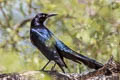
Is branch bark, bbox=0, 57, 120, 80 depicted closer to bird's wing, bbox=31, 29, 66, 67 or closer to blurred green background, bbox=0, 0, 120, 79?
bird's wing, bbox=31, 29, 66, 67

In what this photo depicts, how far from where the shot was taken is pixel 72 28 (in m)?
7.05

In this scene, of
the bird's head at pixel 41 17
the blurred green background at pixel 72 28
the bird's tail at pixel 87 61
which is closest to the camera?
the bird's tail at pixel 87 61

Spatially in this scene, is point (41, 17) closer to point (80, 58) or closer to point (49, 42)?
point (49, 42)

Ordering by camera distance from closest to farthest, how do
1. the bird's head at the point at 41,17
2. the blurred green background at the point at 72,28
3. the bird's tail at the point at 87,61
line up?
the bird's tail at the point at 87,61 → the bird's head at the point at 41,17 → the blurred green background at the point at 72,28

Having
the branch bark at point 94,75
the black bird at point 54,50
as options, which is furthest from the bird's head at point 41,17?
the branch bark at point 94,75

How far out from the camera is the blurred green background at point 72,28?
5953 millimetres

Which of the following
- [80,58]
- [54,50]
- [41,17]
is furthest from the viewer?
[41,17]

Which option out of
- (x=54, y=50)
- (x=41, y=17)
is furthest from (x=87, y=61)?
(x=41, y=17)

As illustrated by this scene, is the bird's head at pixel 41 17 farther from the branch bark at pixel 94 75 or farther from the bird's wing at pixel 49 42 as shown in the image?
the branch bark at pixel 94 75

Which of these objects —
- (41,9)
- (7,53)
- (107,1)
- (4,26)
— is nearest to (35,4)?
(41,9)

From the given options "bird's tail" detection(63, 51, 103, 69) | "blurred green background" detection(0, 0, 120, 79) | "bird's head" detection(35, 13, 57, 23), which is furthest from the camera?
"blurred green background" detection(0, 0, 120, 79)

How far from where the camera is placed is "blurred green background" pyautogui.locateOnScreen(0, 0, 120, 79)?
19.5 feet

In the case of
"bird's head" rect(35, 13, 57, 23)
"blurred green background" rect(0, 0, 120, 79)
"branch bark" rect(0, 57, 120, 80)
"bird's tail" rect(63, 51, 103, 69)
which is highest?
"bird's head" rect(35, 13, 57, 23)

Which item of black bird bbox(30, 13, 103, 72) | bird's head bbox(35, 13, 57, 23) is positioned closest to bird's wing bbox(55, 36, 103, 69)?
black bird bbox(30, 13, 103, 72)
